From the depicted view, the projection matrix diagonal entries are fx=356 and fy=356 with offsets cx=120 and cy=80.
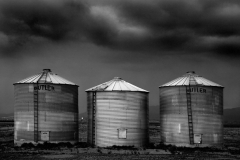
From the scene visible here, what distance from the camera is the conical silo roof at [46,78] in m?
45.3

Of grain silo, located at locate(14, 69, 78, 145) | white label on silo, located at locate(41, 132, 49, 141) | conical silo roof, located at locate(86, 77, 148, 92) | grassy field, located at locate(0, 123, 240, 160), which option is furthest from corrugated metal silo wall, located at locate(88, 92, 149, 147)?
white label on silo, located at locate(41, 132, 49, 141)

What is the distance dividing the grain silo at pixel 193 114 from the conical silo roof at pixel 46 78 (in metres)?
13.8

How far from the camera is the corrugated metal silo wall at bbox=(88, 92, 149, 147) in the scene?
43.0 m

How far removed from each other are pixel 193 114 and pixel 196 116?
0.44m

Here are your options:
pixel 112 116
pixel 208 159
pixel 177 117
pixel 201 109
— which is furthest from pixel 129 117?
pixel 208 159

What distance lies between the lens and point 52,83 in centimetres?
4500

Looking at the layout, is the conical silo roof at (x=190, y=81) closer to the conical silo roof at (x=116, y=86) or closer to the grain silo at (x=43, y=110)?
the conical silo roof at (x=116, y=86)

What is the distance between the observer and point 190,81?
147 feet

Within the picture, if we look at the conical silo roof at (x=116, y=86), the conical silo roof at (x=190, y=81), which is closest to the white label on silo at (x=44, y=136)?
the conical silo roof at (x=116, y=86)

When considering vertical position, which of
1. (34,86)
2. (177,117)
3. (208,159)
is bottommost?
(208,159)

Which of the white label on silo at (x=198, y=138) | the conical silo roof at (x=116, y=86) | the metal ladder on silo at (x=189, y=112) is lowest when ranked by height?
the white label on silo at (x=198, y=138)

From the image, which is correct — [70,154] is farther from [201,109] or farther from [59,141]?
[201,109]

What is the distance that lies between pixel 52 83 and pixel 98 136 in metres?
8.85

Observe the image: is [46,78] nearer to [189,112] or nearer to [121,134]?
[121,134]
